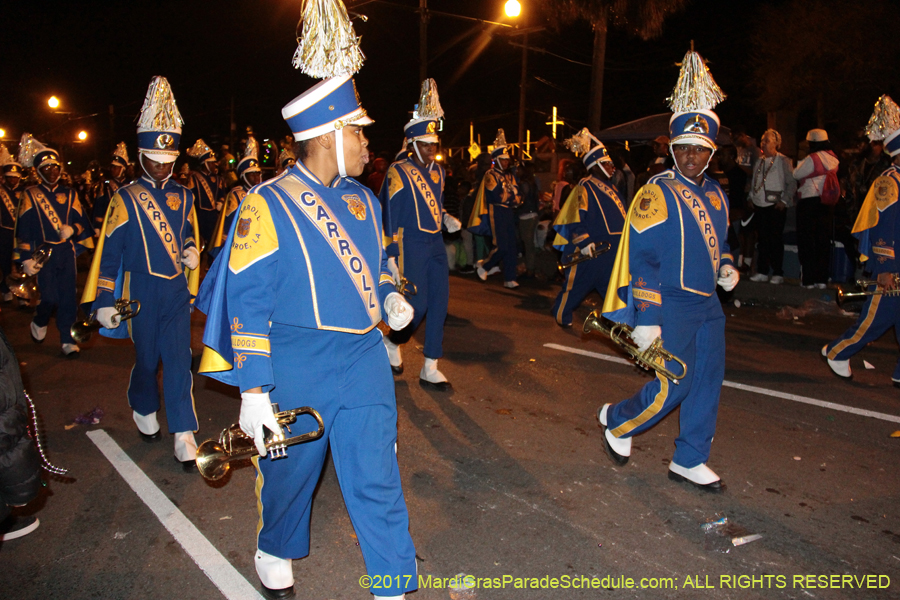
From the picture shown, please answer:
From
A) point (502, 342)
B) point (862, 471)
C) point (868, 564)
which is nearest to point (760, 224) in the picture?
point (502, 342)

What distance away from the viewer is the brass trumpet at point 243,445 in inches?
107

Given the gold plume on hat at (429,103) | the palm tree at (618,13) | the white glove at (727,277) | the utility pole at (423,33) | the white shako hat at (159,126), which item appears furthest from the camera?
the utility pole at (423,33)

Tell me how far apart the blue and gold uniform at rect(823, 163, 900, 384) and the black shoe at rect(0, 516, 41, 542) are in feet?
21.4

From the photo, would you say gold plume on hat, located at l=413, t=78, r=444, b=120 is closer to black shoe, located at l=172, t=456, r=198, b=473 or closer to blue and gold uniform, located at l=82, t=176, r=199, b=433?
blue and gold uniform, located at l=82, t=176, r=199, b=433

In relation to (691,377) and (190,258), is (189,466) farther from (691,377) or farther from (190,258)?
(691,377)

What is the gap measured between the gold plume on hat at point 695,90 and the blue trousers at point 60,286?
7018 millimetres

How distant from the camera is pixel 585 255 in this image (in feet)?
27.7

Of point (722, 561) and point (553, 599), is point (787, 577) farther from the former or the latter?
point (553, 599)

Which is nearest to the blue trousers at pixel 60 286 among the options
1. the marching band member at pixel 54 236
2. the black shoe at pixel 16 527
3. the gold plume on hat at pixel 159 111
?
the marching band member at pixel 54 236

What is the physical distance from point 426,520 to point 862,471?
9.44 feet

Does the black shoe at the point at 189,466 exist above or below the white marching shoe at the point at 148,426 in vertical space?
below

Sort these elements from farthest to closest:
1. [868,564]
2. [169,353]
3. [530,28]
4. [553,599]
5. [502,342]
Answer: [530,28] < [502,342] < [169,353] < [868,564] < [553,599]

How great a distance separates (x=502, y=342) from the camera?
8227 millimetres

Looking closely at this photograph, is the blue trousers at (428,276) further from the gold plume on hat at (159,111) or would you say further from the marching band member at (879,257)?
the marching band member at (879,257)
